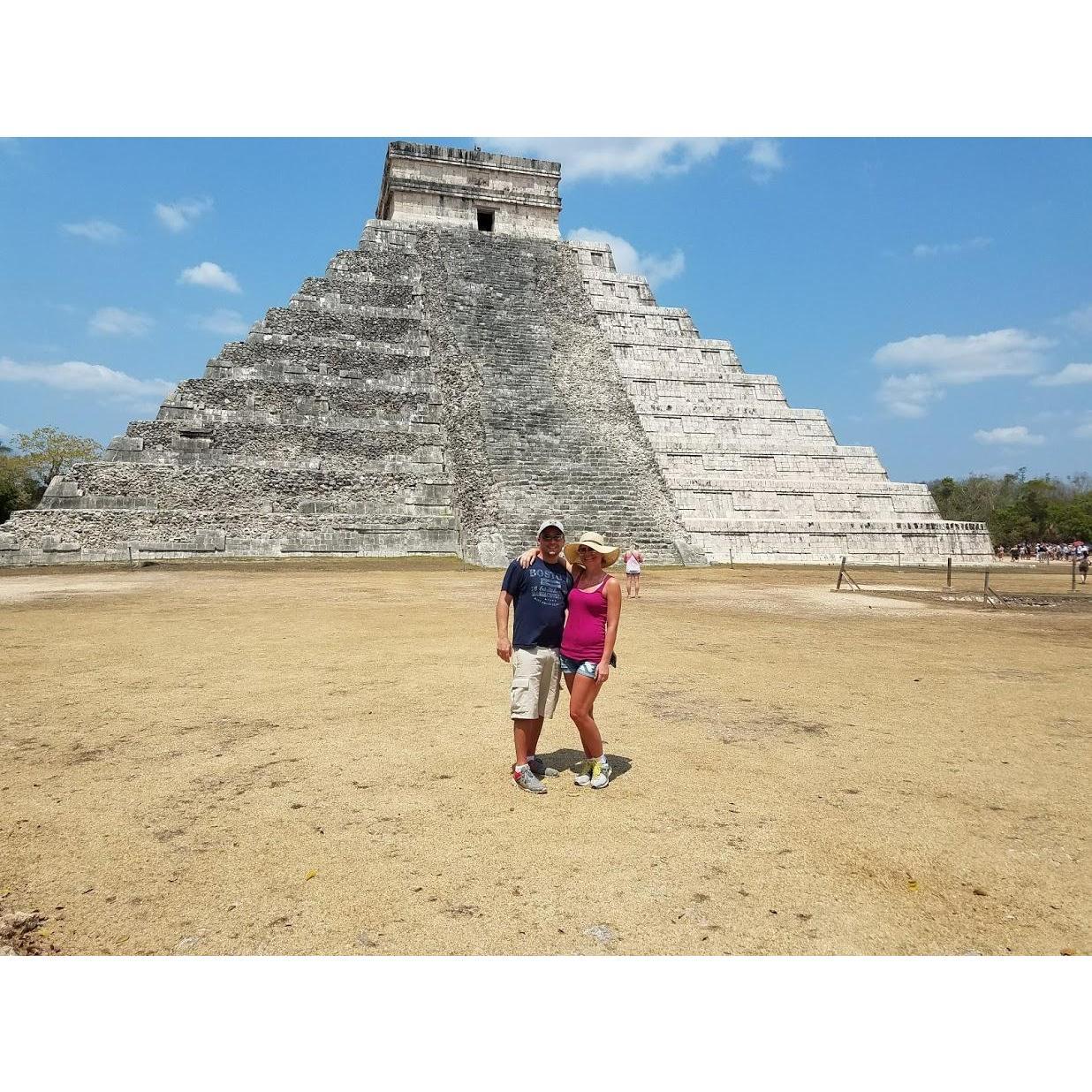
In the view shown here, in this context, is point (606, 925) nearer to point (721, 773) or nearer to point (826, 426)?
point (721, 773)

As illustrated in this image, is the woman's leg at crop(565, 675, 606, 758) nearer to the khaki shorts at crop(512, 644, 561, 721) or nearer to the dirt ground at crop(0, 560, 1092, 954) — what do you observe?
the khaki shorts at crop(512, 644, 561, 721)

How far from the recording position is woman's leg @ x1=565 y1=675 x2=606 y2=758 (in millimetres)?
4062

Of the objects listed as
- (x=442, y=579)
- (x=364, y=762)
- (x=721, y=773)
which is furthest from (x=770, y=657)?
(x=442, y=579)

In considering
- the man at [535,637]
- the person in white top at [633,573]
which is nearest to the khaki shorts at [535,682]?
the man at [535,637]

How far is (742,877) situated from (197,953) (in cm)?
195

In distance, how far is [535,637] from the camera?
4.18 meters

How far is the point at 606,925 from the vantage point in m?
2.71

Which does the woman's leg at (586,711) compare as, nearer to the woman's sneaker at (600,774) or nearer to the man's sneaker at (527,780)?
the woman's sneaker at (600,774)

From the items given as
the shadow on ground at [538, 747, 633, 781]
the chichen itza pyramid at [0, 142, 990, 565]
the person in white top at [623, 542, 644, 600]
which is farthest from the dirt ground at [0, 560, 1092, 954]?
the chichen itza pyramid at [0, 142, 990, 565]

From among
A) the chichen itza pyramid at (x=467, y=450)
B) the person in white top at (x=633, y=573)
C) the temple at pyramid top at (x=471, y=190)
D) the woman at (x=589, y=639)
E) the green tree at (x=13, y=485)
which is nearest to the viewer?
the woman at (x=589, y=639)

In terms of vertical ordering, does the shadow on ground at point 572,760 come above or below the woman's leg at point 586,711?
below

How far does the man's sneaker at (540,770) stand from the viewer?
4258 millimetres

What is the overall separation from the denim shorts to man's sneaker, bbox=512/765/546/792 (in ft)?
1.78

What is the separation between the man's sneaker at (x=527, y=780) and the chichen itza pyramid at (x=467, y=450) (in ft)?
42.6
